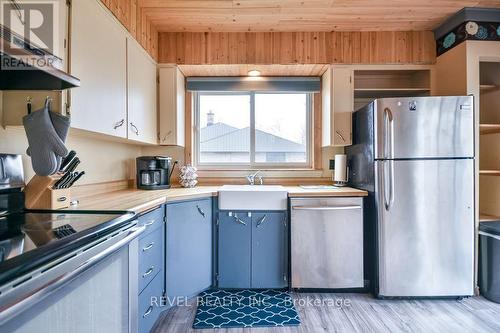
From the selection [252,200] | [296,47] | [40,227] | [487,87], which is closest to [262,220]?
[252,200]

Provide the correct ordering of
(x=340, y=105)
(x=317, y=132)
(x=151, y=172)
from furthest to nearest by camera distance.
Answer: (x=317, y=132) < (x=340, y=105) < (x=151, y=172)

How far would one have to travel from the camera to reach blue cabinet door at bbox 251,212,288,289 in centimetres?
216

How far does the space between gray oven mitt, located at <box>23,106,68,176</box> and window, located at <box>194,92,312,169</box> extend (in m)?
1.74

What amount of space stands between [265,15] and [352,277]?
7.65 ft

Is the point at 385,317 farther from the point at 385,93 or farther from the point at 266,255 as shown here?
the point at 385,93

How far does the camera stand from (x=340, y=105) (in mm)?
2506

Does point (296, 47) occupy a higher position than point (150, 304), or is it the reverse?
point (296, 47)

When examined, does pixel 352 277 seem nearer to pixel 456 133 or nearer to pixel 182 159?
pixel 456 133

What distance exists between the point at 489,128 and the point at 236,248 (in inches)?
94.3

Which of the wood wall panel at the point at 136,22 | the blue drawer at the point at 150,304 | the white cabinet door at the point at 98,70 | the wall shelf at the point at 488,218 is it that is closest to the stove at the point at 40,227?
the white cabinet door at the point at 98,70

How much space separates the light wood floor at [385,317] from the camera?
1.74 m

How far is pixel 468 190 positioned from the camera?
203 cm

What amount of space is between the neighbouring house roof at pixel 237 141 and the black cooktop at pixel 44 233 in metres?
1.78

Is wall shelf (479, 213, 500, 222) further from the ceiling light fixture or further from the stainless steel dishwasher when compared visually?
the ceiling light fixture
